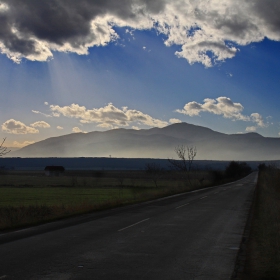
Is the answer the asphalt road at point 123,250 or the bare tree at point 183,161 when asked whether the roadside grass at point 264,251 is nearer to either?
the asphalt road at point 123,250

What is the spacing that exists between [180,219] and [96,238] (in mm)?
6335

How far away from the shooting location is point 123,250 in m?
10.2

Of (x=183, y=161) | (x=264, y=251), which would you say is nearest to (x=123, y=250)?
(x=264, y=251)

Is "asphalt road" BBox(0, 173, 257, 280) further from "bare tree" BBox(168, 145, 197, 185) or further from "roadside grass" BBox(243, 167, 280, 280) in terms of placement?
"bare tree" BBox(168, 145, 197, 185)

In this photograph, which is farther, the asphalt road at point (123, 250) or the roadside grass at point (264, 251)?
the roadside grass at point (264, 251)

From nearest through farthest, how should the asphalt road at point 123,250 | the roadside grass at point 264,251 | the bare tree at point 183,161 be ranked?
the asphalt road at point 123,250
the roadside grass at point 264,251
the bare tree at point 183,161

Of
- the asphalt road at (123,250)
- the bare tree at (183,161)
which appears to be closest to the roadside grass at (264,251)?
the asphalt road at (123,250)

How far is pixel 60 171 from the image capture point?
497ft

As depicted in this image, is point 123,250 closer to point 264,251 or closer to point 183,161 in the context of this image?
point 264,251

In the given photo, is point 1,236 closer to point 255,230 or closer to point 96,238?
point 96,238

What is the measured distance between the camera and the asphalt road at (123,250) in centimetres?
784

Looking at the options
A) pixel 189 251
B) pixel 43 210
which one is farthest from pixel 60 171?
pixel 189 251

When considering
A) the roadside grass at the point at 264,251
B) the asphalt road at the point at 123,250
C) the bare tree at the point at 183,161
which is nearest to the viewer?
the asphalt road at the point at 123,250

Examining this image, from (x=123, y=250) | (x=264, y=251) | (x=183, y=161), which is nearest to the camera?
(x=264, y=251)
